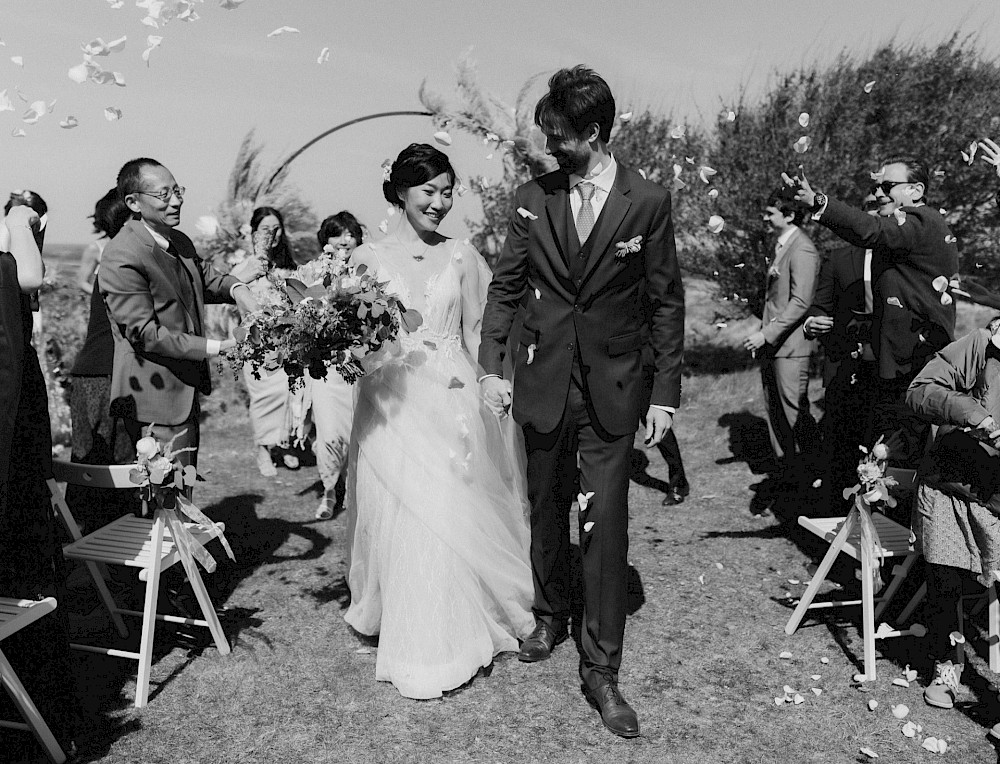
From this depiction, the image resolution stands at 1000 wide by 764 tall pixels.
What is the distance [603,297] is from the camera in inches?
154

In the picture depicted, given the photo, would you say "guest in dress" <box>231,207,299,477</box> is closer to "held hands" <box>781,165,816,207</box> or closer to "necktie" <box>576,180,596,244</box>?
"necktie" <box>576,180,596,244</box>

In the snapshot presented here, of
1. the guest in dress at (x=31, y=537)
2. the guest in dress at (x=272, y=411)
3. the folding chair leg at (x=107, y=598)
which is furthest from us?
the guest in dress at (x=272, y=411)

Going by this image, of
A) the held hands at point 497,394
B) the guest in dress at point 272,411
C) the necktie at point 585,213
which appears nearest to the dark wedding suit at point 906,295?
the necktie at point 585,213

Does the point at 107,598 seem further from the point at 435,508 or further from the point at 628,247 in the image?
the point at 628,247

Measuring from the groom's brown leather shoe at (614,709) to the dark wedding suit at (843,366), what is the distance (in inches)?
131

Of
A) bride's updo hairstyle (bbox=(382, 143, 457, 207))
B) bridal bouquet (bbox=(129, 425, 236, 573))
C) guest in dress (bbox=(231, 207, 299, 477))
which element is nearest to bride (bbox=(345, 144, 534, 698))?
bride's updo hairstyle (bbox=(382, 143, 457, 207))

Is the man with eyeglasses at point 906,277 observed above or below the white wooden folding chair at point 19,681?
above

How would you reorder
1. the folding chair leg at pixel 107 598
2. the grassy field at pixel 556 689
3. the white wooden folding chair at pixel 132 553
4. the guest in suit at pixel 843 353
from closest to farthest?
1. the grassy field at pixel 556 689
2. the white wooden folding chair at pixel 132 553
3. the folding chair leg at pixel 107 598
4. the guest in suit at pixel 843 353

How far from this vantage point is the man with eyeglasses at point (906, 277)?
5.07 metres

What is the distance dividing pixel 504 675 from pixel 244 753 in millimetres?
1296

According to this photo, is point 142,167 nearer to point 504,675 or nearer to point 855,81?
point 504,675

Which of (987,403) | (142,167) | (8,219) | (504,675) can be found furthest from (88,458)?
(987,403)

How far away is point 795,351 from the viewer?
6.92 meters

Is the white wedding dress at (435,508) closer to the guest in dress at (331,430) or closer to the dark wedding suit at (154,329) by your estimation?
the dark wedding suit at (154,329)
